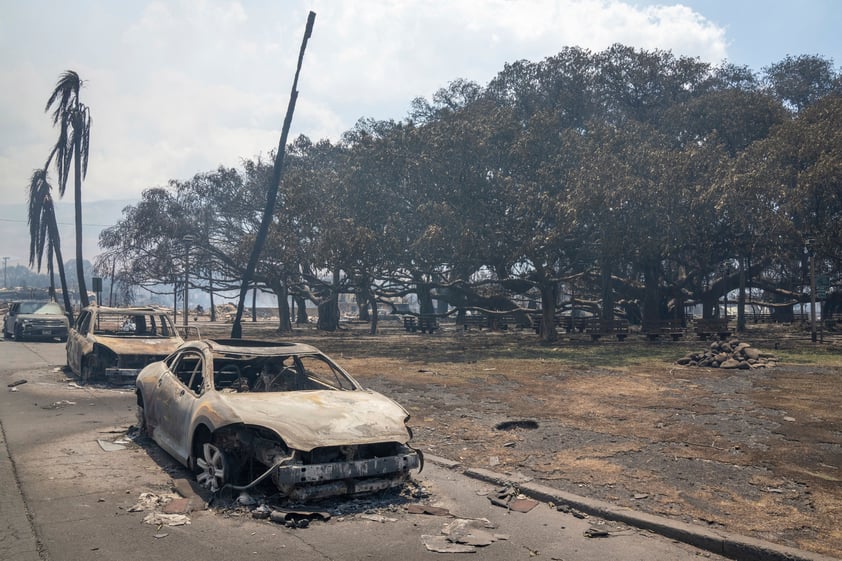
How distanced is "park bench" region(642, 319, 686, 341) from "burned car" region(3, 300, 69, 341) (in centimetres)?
2349

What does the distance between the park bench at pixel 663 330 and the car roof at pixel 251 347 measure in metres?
22.1

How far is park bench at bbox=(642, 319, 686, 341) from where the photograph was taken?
26703mm

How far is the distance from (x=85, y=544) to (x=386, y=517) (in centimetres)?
231

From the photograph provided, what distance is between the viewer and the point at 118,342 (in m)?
13.0

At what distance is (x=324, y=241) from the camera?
88.1 feet

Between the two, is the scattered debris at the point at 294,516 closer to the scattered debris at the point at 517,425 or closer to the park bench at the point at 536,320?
the scattered debris at the point at 517,425

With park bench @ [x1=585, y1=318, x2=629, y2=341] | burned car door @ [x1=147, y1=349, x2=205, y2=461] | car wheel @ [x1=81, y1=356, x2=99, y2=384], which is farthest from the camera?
park bench @ [x1=585, y1=318, x2=629, y2=341]

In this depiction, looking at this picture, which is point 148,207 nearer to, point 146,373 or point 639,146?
point 639,146

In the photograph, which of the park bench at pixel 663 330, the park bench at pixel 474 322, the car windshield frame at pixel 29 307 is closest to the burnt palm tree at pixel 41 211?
the car windshield frame at pixel 29 307

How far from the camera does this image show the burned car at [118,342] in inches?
491

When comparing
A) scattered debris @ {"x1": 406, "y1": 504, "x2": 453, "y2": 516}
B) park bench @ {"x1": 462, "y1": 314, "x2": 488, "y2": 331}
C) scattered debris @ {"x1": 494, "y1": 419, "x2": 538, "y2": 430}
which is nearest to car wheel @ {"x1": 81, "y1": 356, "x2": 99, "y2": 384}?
scattered debris @ {"x1": 494, "y1": 419, "x2": 538, "y2": 430}

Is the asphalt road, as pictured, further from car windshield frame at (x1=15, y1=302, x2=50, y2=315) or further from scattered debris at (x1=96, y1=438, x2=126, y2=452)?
car windshield frame at (x1=15, y1=302, x2=50, y2=315)

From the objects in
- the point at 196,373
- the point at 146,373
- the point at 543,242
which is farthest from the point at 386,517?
the point at 543,242

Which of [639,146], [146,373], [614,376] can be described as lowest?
[614,376]
